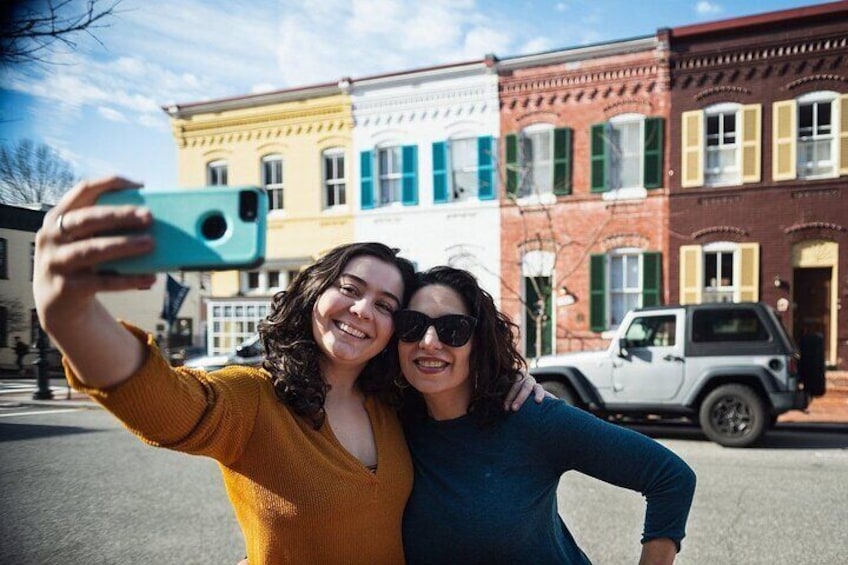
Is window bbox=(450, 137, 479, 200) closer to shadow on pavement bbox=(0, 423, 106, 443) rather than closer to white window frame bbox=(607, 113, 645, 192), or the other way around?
white window frame bbox=(607, 113, 645, 192)

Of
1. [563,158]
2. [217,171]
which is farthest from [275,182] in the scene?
Answer: [563,158]

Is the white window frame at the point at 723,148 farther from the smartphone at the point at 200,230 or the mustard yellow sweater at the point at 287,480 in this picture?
the smartphone at the point at 200,230

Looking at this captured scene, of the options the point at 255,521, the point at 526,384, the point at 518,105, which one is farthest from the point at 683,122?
the point at 255,521

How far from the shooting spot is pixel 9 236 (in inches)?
45.1

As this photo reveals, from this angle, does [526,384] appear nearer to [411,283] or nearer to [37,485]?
[411,283]

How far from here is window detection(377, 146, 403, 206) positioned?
1639 cm

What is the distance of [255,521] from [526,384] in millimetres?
1005

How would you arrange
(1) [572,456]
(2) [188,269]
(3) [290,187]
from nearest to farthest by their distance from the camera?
1. (2) [188,269]
2. (1) [572,456]
3. (3) [290,187]

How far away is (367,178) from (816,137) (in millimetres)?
11258

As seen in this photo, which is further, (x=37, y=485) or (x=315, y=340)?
(x=315, y=340)

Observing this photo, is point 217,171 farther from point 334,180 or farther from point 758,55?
point 758,55

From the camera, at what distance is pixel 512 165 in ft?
49.7

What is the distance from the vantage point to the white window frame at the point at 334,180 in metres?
17.0

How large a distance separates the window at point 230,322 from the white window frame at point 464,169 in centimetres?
680
